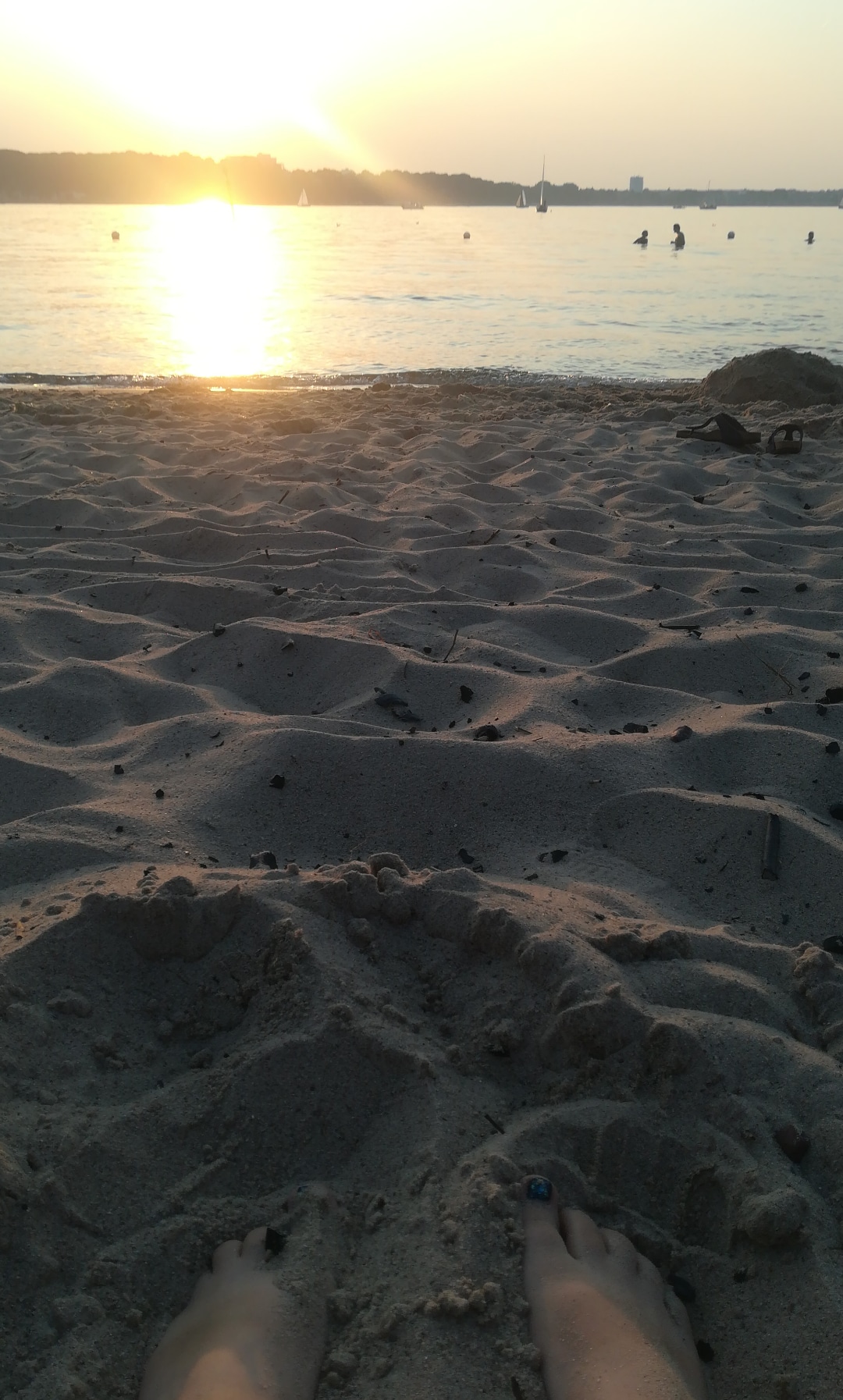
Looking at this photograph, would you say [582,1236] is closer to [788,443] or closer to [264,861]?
[264,861]

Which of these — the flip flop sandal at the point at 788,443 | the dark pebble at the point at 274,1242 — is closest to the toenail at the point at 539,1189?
the dark pebble at the point at 274,1242

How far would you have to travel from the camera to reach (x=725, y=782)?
7.31 feet

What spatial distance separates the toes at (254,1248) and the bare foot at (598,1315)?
33 cm

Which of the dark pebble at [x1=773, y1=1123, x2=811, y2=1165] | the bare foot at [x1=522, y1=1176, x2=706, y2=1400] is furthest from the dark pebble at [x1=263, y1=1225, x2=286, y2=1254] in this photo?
the dark pebble at [x1=773, y1=1123, x2=811, y2=1165]

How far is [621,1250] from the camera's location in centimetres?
125

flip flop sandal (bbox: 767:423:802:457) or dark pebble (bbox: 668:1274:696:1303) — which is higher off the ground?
flip flop sandal (bbox: 767:423:802:457)

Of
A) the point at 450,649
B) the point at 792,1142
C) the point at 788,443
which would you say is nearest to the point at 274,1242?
the point at 792,1142

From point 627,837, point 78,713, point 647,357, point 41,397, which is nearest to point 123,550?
point 78,713

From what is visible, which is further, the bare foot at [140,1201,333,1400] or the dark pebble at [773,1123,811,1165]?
the dark pebble at [773,1123,811,1165]

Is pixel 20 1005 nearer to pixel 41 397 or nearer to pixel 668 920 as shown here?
pixel 668 920

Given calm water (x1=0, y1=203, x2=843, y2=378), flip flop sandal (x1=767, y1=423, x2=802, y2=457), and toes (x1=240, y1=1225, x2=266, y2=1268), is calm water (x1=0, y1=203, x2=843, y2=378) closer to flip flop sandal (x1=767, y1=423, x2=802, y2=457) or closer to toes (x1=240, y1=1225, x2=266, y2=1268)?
flip flop sandal (x1=767, y1=423, x2=802, y2=457)

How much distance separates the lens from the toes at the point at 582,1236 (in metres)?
1.21

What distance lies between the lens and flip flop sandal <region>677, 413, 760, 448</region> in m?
5.76

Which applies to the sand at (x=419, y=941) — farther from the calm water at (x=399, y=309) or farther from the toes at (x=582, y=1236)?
the calm water at (x=399, y=309)
